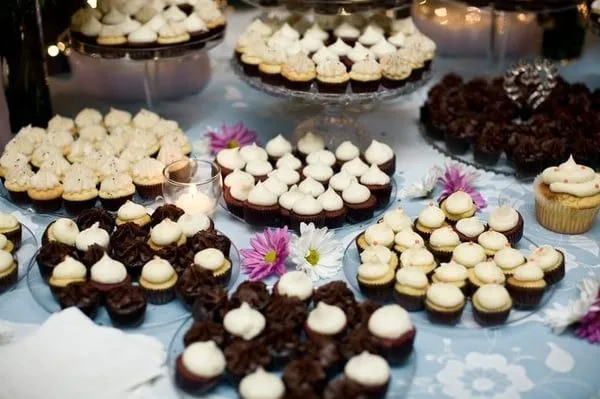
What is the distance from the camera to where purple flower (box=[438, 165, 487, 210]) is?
2.22m

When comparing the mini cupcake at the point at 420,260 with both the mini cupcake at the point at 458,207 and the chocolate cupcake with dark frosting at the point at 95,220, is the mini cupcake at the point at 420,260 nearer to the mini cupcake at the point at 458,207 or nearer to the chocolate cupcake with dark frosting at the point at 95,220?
the mini cupcake at the point at 458,207

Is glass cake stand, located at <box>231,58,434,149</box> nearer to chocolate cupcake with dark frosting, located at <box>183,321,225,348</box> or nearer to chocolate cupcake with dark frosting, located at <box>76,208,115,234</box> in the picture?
chocolate cupcake with dark frosting, located at <box>76,208,115,234</box>

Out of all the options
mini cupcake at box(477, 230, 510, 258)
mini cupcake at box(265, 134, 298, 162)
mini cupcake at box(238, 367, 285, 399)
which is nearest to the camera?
mini cupcake at box(238, 367, 285, 399)

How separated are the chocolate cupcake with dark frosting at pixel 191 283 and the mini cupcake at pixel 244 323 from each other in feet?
0.49

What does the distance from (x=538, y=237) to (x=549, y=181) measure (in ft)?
0.46

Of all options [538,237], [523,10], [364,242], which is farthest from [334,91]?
[523,10]

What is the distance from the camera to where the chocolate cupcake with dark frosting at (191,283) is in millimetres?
1770

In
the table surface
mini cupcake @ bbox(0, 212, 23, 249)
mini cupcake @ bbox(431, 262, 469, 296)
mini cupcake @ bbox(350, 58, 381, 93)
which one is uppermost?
mini cupcake @ bbox(350, 58, 381, 93)

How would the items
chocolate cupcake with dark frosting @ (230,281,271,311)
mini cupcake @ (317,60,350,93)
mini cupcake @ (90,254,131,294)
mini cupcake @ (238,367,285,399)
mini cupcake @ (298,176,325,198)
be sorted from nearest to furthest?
mini cupcake @ (238,367,285,399) → chocolate cupcake with dark frosting @ (230,281,271,311) → mini cupcake @ (90,254,131,294) → mini cupcake @ (298,176,325,198) → mini cupcake @ (317,60,350,93)

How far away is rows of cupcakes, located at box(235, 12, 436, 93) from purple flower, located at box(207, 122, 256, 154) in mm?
220

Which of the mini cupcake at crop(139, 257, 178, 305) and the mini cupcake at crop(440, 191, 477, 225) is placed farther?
the mini cupcake at crop(440, 191, 477, 225)

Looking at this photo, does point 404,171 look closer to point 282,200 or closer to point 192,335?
point 282,200

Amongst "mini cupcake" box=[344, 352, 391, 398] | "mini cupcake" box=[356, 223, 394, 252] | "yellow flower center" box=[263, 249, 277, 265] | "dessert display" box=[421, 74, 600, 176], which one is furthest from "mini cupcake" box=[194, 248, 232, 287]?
"dessert display" box=[421, 74, 600, 176]

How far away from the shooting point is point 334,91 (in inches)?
88.4
